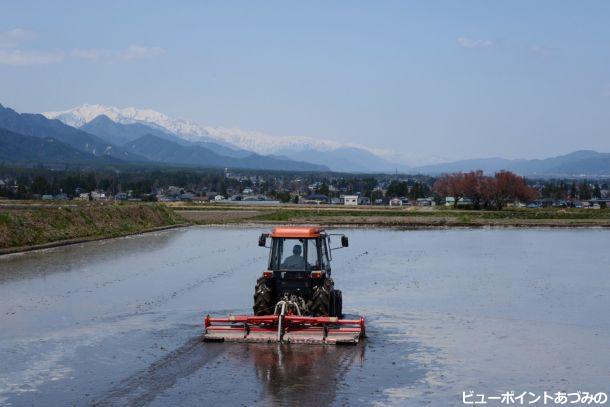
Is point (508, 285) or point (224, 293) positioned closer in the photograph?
point (224, 293)

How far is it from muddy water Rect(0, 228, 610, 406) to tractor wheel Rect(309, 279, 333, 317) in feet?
2.73

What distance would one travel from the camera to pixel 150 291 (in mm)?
22062

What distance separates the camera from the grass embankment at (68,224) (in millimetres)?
35344

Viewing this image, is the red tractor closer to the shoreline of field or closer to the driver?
the driver

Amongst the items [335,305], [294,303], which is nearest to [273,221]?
[335,305]

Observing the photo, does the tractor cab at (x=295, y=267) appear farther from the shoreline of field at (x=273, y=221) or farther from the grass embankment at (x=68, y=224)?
the shoreline of field at (x=273, y=221)

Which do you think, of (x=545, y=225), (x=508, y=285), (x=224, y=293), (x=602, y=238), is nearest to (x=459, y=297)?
(x=508, y=285)

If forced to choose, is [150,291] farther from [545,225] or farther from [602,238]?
[545,225]

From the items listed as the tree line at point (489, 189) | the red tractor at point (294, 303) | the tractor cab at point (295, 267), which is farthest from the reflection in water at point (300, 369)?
the tree line at point (489, 189)

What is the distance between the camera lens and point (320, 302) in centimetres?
1453

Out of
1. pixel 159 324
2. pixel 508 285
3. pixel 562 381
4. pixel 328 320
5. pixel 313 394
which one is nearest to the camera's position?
pixel 313 394

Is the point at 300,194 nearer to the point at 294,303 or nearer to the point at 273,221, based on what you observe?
the point at 273,221

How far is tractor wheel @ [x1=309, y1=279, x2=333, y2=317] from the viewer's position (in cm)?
1452

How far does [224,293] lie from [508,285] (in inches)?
311
